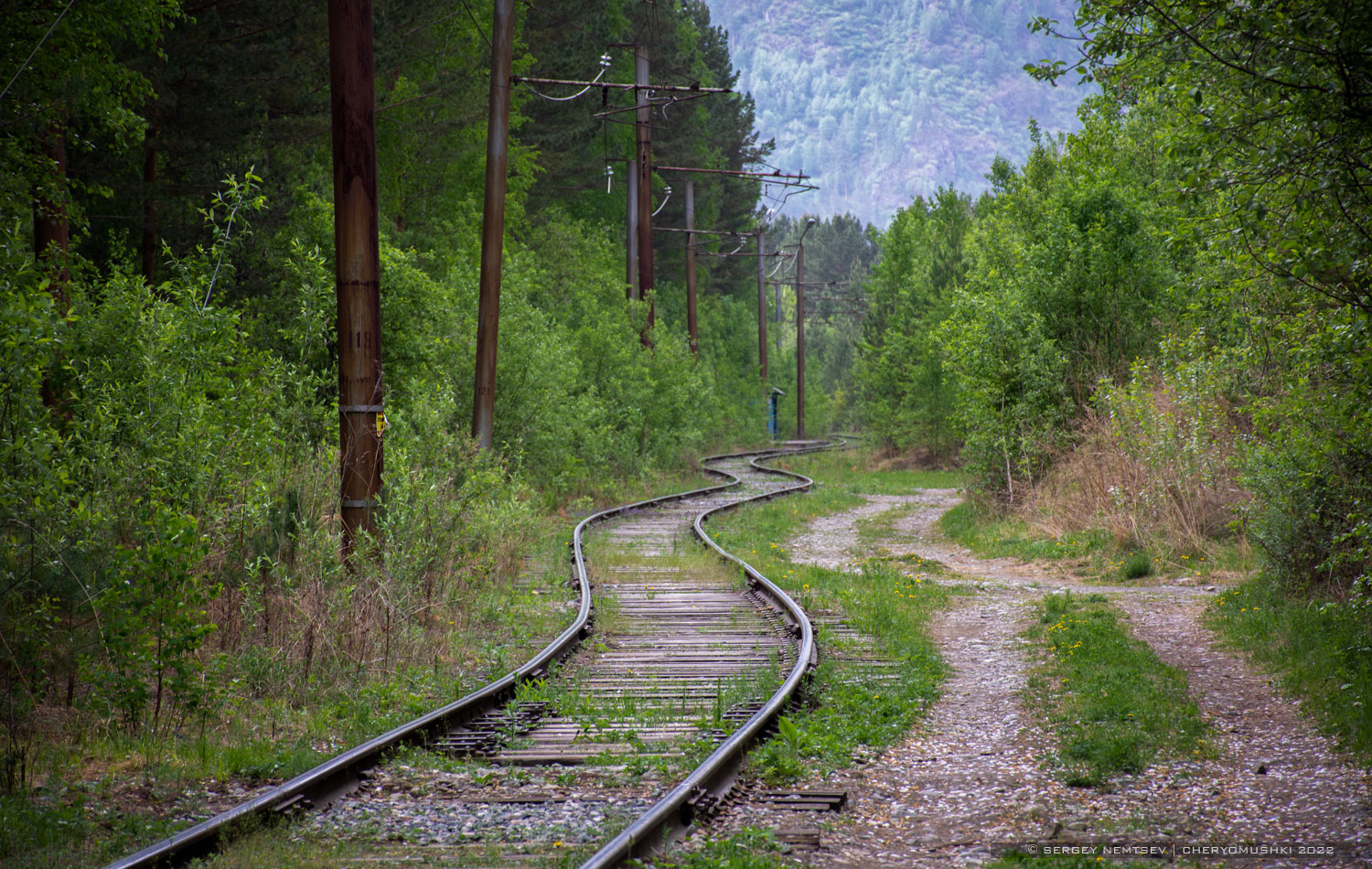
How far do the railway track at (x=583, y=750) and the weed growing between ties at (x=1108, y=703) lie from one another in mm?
1836

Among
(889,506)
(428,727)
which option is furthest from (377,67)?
(428,727)

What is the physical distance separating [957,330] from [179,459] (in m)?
19.1

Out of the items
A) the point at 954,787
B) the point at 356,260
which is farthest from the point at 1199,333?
the point at 356,260

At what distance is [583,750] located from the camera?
6.55m

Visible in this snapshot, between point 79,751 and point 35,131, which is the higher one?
point 35,131

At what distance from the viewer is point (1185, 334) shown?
1864 cm

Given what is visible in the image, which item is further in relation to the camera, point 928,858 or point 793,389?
point 793,389

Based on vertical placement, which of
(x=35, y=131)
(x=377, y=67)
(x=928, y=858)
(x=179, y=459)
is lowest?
(x=928, y=858)

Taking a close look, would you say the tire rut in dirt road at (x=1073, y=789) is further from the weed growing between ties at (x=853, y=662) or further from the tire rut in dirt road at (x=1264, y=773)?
the weed growing between ties at (x=853, y=662)

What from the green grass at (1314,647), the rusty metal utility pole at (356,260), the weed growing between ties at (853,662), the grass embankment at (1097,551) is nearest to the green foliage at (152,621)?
the rusty metal utility pole at (356,260)

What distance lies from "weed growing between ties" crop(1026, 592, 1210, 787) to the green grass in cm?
80

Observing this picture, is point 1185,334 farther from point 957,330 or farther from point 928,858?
point 928,858

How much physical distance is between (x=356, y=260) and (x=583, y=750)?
4952 mm

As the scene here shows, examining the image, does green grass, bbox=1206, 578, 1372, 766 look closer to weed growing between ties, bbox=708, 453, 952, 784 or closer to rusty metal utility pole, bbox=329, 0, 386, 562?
weed growing between ties, bbox=708, 453, 952, 784
